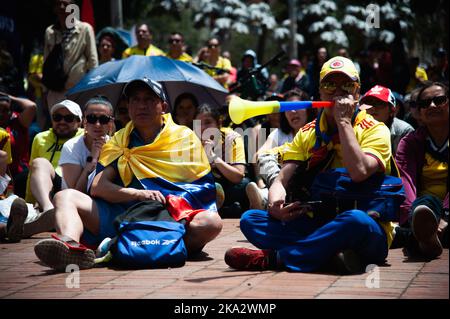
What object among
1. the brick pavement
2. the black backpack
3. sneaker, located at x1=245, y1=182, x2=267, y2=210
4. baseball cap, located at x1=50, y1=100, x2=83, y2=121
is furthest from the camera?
the black backpack

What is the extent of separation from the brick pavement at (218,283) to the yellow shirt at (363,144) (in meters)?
0.47

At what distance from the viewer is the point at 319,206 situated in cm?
501

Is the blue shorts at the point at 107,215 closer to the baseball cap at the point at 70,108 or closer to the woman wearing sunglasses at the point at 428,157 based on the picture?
the woman wearing sunglasses at the point at 428,157

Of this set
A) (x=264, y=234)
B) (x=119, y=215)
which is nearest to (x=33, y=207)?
(x=119, y=215)

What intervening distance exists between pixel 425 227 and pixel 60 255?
2319 mm

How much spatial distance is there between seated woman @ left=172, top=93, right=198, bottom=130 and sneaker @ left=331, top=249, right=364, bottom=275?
435cm

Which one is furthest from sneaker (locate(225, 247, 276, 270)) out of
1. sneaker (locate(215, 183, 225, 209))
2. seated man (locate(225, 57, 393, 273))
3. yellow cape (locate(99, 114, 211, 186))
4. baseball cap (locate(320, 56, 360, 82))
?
sneaker (locate(215, 183, 225, 209))

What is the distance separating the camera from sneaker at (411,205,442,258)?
5.28 m

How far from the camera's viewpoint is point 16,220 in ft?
21.8

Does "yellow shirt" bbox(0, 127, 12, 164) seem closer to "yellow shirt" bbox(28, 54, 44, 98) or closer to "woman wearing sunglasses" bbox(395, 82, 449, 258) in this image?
"woman wearing sunglasses" bbox(395, 82, 449, 258)

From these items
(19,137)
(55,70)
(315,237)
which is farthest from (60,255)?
(55,70)

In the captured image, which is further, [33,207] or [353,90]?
[33,207]
